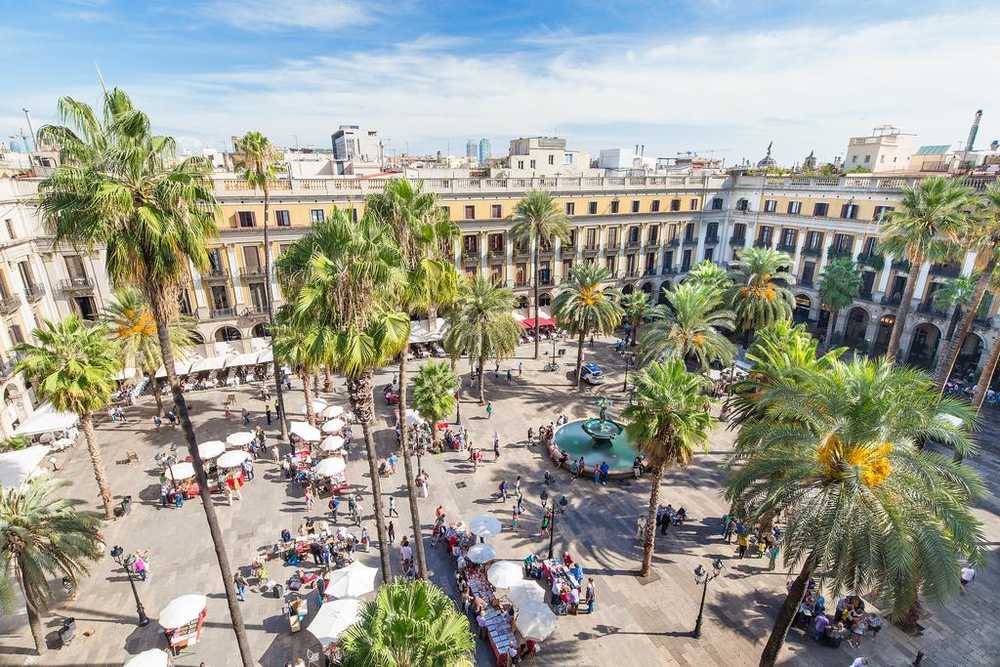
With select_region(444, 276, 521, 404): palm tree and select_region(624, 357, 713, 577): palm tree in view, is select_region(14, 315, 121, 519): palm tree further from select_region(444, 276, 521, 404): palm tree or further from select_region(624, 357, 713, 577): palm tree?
select_region(624, 357, 713, 577): palm tree

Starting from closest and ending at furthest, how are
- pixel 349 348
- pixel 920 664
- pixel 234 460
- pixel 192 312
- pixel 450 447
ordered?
1. pixel 349 348
2. pixel 920 664
3. pixel 234 460
4. pixel 450 447
5. pixel 192 312

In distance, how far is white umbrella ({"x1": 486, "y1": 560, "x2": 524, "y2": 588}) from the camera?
59.6 ft

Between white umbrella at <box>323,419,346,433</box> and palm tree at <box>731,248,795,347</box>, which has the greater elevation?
palm tree at <box>731,248,795,347</box>

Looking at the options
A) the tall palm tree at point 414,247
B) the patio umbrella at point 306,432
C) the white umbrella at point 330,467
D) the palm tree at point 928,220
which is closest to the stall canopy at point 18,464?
the patio umbrella at point 306,432

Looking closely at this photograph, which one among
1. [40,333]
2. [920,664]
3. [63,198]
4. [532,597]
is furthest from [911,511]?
[40,333]

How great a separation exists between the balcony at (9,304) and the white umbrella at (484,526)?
29.3 meters

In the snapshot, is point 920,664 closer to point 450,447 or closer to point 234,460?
point 450,447

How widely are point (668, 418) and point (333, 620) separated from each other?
1324 cm

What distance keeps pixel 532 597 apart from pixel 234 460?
16991 mm

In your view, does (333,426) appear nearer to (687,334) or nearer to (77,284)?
(687,334)

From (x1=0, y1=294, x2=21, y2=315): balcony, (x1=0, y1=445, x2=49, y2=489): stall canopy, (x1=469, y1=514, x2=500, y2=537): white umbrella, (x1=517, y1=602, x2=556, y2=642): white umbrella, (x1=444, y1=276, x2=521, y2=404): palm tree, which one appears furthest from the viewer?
(x1=444, y1=276, x2=521, y2=404): palm tree

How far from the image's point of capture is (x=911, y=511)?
11727 millimetres

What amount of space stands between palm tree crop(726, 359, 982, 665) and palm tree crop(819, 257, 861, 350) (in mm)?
32494

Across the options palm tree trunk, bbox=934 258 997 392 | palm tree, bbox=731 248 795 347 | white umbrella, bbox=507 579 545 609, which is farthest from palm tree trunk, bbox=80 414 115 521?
palm tree trunk, bbox=934 258 997 392
